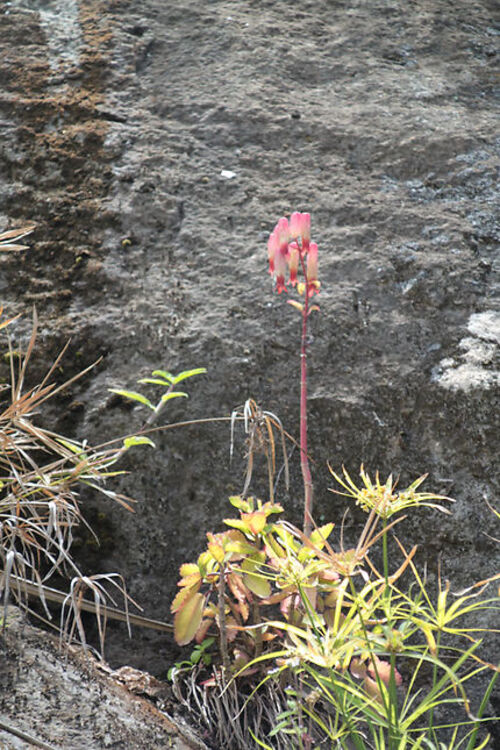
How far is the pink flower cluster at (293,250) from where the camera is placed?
173 cm

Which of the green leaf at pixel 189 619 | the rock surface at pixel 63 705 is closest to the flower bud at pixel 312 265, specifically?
the green leaf at pixel 189 619

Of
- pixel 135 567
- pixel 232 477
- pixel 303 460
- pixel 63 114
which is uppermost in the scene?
pixel 63 114

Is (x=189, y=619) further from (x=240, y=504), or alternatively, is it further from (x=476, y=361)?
(x=476, y=361)

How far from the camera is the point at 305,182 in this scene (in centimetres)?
252

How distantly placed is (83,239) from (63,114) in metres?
0.62

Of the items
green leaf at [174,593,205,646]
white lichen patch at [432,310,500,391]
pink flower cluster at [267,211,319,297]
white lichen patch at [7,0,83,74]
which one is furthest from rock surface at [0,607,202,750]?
white lichen patch at [7,0,83,74]

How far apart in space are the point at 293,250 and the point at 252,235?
57cm

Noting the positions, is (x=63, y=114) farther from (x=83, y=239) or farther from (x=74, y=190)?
(x=83, y=239)

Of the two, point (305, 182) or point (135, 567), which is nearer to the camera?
point (135, 567)

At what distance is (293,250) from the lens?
1.82 m

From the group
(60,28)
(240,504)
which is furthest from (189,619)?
(60,28)

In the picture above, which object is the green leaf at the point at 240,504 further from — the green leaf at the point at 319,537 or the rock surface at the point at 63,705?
the rock surface at the point at 63,705

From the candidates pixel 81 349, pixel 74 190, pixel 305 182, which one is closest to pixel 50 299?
pixel 81 349

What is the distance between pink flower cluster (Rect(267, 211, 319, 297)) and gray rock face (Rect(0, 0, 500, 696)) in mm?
368
